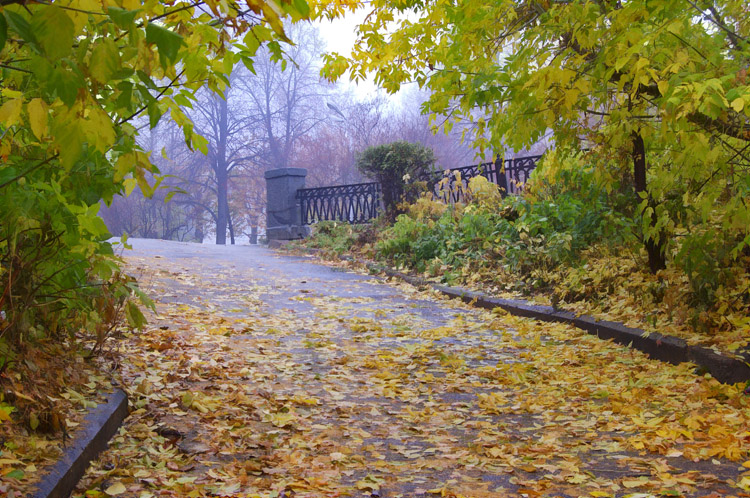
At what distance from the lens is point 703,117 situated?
15.3 feet

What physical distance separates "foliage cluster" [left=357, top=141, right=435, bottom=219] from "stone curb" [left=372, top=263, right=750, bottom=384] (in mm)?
7146

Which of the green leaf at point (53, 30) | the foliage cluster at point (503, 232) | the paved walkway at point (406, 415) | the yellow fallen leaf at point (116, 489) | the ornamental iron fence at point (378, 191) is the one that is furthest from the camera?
the ornamental iron fence at point (378, 191)

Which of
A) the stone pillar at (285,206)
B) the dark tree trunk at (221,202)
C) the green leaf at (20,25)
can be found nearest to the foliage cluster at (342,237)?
the stone pillar at (285,206)

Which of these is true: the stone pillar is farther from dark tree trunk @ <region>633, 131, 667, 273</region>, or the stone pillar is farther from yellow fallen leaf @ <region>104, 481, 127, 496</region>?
yellow fallen leaf @ <region>104, 481, 127, 496</region>

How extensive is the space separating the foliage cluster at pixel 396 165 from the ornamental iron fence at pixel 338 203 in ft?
3.25

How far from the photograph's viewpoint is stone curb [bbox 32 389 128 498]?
2340 millimetres

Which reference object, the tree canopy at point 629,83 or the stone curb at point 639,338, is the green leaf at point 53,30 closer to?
the tree canopy at point 629,83

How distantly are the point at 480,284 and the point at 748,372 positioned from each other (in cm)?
489

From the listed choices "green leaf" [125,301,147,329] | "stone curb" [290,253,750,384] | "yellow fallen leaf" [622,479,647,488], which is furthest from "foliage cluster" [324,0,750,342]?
"green leaf" [125,301,147,329]

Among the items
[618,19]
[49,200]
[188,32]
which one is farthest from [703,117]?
[49,200]

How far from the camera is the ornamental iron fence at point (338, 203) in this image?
56.1ft

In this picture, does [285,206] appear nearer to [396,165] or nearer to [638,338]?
[396,165]

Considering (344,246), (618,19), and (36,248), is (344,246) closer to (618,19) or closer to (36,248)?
(618,19)

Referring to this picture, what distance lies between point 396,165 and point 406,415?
38.8ft
